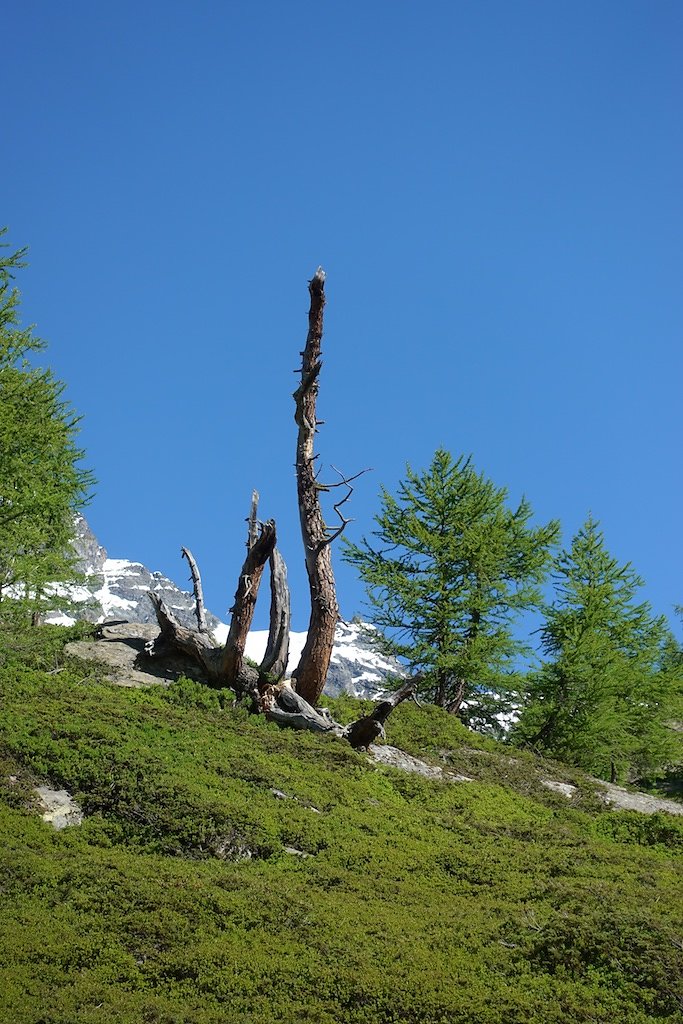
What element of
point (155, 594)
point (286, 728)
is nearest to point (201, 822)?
point (286, 728)

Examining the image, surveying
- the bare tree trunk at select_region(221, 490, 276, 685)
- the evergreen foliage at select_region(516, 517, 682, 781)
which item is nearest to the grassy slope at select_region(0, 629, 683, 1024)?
the bare tree trunk at select_region(221, 490, 276, 685)

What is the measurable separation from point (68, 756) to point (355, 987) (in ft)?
20.6

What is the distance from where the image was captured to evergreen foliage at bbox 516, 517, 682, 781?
83.6 feet

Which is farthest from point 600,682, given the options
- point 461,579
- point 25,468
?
point 25,468

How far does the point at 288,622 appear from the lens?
18.8 metres

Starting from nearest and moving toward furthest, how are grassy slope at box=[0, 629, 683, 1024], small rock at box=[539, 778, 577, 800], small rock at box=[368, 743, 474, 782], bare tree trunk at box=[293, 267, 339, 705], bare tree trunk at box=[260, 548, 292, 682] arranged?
grassy slope at box=[0, 629, 683, 1024] → small rock at box=[368, 743, 474, 782] → small rock at box=[539, 778, 577, 800] → bare tree trunk at box=[260, 548, 292, 682] → bare tree trunk at box=[293, 267, 339, 705]

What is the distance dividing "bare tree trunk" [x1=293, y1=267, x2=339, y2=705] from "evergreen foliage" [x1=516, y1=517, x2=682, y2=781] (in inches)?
326

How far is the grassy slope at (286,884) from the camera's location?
313 inches

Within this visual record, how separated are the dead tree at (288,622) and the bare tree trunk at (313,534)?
0.07 ft

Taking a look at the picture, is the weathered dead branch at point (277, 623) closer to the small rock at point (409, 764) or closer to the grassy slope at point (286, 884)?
the grassy slope at point (286, 884)

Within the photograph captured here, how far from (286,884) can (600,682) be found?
1666 centimetres

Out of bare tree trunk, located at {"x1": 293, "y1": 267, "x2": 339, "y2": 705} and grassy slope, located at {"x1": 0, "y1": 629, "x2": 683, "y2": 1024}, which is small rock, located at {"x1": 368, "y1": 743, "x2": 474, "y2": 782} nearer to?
grassy slope, located at {"x1": 0, "y1": 629, "x2": 683, "y2": 1024}

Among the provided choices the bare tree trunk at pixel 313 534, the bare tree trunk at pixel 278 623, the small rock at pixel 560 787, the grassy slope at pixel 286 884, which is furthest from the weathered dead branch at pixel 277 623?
the small rock at pixel 560 787

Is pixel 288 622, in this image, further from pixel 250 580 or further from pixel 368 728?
pixel 368 728
